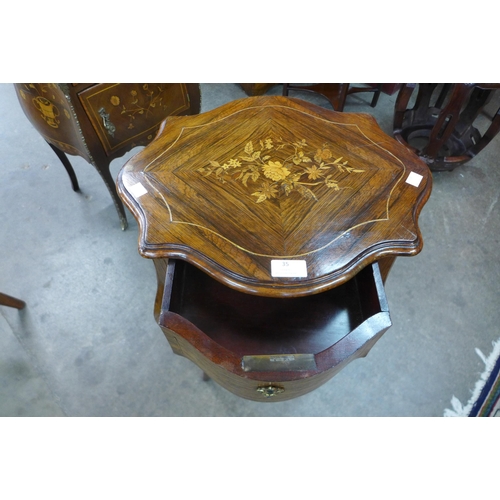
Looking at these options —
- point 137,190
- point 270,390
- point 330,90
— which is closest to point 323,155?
point 137,190

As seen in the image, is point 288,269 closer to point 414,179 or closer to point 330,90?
point 414,179

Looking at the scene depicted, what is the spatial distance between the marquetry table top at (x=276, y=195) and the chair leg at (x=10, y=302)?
66cm

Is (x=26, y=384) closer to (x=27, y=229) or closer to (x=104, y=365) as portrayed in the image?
(x=104, y=365)

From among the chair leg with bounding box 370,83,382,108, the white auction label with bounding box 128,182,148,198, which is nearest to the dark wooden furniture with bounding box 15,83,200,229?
the white auction label with bounding box 128,182,148,198

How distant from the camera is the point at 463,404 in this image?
3.59ft

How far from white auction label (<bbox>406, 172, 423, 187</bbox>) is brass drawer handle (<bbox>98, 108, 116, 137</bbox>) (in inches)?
33.3

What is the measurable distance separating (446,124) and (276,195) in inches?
40.4

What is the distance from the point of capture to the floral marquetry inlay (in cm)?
84

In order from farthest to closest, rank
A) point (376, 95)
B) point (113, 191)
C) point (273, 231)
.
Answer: point (376, 95)
point (113, 191)
point (273, 231)

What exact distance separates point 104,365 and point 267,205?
76 cm

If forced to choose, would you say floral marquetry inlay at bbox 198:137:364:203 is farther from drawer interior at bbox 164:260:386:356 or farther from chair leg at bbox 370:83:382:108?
chair leg at bbox 370:83:382:108

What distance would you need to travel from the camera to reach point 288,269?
71cm

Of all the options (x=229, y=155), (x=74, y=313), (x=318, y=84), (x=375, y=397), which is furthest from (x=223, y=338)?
(x=318, y=84)

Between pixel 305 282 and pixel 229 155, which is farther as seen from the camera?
pixel 229 155
